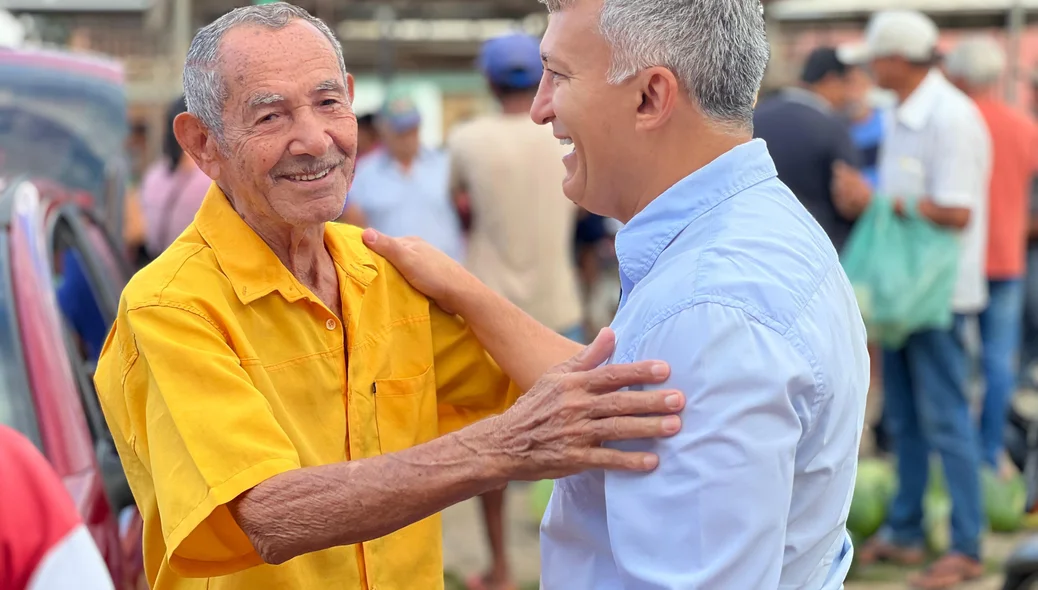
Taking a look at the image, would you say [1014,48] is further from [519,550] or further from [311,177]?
[311,177]

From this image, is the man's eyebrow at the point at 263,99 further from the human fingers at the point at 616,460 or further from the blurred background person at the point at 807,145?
the blurred background person at the point at 807,145

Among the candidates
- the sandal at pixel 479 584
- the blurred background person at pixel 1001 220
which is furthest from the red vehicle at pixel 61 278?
the blurred background person at pixel 1001 220

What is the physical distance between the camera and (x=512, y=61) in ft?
16.1

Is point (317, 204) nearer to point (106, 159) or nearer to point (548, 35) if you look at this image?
point (548, 35)

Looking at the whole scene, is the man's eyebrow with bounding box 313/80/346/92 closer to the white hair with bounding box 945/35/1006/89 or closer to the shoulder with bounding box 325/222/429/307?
the shoulder with bounding box 325/222/429/307

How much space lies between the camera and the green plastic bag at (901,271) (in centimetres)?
465

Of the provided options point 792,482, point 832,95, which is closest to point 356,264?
point 792,482

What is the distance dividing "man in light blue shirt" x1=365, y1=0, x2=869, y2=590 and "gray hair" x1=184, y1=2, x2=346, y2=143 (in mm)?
429

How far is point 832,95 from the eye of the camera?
213 inches

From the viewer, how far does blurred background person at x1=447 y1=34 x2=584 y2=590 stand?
4.96 metres

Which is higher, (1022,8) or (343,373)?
(1022,8)

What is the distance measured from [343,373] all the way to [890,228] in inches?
135

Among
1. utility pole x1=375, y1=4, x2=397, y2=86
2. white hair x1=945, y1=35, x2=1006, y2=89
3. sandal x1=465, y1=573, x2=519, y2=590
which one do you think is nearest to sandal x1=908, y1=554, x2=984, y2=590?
sandal x1=465, y1=573, x2=519, y2=590

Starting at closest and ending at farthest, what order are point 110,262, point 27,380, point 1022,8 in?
point 27,380, point 110,262, point 1022,8
